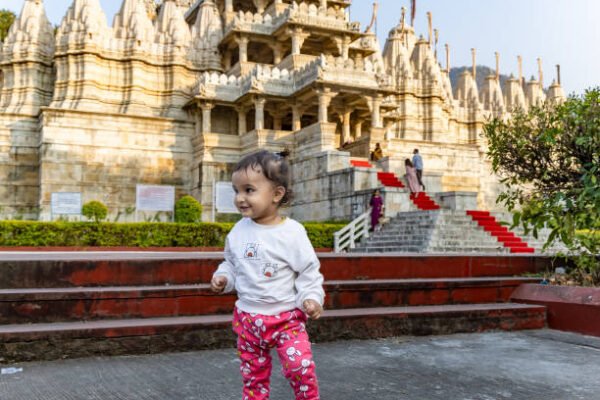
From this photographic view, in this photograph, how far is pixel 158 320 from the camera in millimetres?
5562

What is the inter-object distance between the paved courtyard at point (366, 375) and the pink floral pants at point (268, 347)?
0.63 metres

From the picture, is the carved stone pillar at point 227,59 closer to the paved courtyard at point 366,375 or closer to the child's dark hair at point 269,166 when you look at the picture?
the paved courtyard at point 366,375

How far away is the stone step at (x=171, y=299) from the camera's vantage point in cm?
538

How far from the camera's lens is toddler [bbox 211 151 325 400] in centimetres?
332

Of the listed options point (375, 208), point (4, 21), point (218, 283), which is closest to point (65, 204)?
point (375, 208)

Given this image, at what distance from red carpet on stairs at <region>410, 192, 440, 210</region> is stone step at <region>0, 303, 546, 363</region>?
40.5 ft

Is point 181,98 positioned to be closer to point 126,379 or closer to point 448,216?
point 448,216

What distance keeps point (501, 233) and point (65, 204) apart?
46.6ft

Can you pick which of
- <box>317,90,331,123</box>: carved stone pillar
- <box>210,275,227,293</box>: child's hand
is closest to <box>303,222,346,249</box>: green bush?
<box>317,90,331,123</box>: carved stone pillar

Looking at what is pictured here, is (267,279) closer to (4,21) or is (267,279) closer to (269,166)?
(269,166)

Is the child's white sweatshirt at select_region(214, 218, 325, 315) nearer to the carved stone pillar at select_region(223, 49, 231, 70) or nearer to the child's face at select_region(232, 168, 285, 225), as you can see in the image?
the child's face at select_region(232, 168, 285, 225)

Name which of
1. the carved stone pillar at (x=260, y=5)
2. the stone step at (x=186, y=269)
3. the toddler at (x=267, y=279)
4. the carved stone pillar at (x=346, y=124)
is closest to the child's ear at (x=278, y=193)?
the toddler at (x=267, y=279)

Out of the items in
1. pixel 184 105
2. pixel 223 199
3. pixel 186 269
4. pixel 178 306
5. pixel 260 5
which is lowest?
pixel 178 306

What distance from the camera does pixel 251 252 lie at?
339 centimetres
